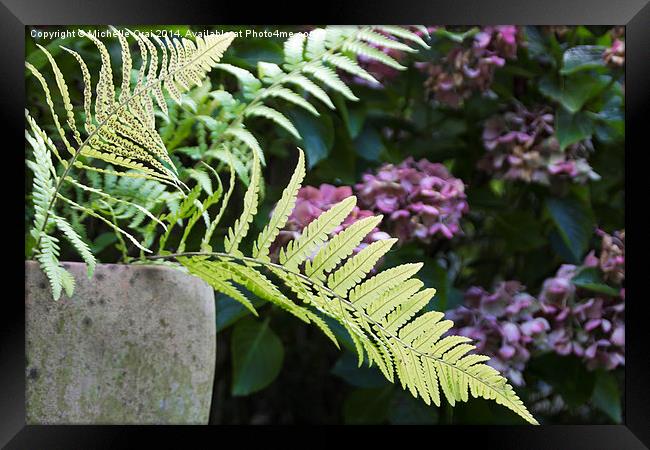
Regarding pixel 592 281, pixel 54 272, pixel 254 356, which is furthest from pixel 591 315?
pixel 54 272

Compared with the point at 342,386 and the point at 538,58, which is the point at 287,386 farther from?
the point at 538,58

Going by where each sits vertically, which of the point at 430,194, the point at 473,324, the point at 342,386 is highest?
the point at 430,194

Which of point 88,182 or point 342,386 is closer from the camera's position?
point 88,182

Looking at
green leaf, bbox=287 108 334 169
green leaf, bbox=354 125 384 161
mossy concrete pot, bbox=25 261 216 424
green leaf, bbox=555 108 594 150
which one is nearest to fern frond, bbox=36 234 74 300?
mossy concrete pot, bbox=25 261 216 424

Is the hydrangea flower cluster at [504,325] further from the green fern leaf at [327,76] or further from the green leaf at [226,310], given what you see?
the green fern leaf at [327,76]

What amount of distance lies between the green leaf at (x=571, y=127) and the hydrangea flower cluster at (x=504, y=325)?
183 mm

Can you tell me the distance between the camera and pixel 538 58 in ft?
2.93

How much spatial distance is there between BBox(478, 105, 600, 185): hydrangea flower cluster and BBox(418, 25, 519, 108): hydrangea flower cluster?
0.06 meters

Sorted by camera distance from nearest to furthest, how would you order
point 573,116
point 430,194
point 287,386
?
point 430,194
point 573,116
point 287,386

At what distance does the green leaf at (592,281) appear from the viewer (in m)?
0.73

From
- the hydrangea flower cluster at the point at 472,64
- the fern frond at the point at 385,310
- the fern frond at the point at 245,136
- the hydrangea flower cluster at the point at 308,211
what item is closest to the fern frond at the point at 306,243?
the fern frond at the point at 385,310
